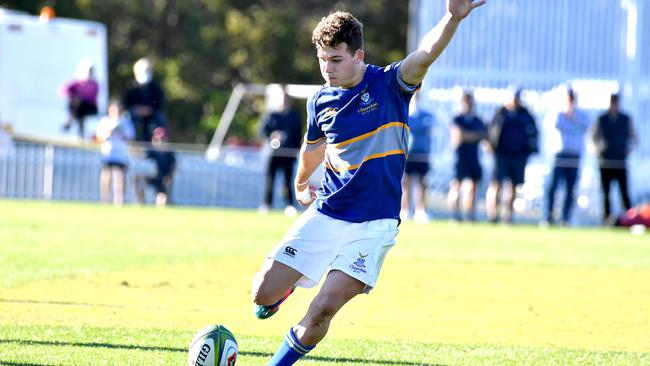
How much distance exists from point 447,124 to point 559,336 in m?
18.7

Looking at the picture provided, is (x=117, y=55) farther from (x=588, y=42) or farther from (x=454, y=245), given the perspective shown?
(x=454, y=245)

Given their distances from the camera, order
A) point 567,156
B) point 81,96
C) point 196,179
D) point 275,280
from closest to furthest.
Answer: point 275,280
point 567,156
point 81,96
point 196,179

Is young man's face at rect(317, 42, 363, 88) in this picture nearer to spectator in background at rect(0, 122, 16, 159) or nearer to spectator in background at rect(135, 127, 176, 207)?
spectator in background at rect(135, 127, 176, 207)

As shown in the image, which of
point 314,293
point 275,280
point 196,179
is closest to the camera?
point 275,280

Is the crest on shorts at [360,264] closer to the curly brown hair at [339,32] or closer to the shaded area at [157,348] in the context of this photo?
the shaded area at [157,348]

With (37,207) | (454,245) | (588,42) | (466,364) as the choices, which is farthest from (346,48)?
(588,42)

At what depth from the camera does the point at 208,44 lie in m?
50.6

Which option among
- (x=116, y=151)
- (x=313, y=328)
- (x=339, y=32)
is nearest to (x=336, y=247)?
(x=313, y=328)

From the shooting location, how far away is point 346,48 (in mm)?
6703

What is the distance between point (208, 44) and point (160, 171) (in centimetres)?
2747

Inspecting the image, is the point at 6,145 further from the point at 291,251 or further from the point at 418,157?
the point at 291,251

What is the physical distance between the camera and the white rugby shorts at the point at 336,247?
259 inches

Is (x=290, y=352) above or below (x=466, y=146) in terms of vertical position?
below

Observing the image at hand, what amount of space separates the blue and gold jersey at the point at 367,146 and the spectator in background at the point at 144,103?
1691 centimetres
